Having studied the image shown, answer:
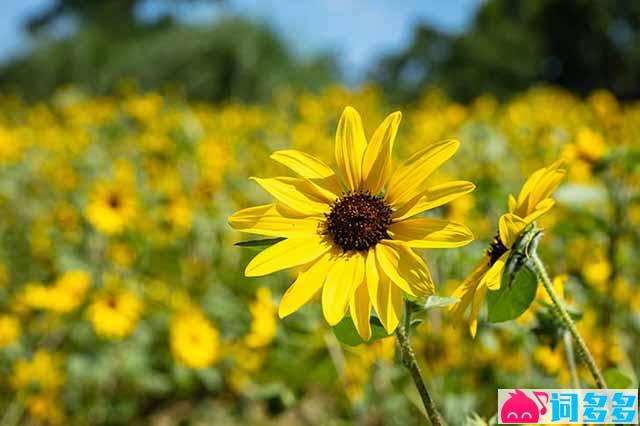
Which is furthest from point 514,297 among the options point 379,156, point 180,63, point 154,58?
point 154,58

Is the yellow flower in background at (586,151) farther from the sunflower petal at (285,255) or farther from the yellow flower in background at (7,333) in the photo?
the yellow flower in background at (7,333)

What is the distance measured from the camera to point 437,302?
2.76 feet

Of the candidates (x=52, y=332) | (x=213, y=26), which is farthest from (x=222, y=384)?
(x=213, y=26)

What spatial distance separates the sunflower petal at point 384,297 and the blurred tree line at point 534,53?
557 inches

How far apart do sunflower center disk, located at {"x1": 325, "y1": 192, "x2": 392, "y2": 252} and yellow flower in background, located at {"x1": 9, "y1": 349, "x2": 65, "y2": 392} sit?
1.80 metres

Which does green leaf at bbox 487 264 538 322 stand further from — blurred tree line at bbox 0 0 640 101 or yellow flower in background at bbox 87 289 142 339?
blurred tree line at bbox 0 0 640 101

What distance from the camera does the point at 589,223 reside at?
153 cm

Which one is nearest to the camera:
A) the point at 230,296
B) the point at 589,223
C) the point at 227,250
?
the point at 589,223

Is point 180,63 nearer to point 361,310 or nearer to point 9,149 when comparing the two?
point 9,149

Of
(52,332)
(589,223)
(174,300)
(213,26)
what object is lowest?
(589,223)

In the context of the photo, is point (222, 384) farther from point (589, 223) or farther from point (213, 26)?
point (213, 26)

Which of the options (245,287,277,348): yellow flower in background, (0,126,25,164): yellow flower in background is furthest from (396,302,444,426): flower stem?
(0,126,25,164): yellow flower in background

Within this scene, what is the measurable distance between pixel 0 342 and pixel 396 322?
84.3 inches

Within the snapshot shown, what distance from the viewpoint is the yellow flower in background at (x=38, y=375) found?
2.40 m
